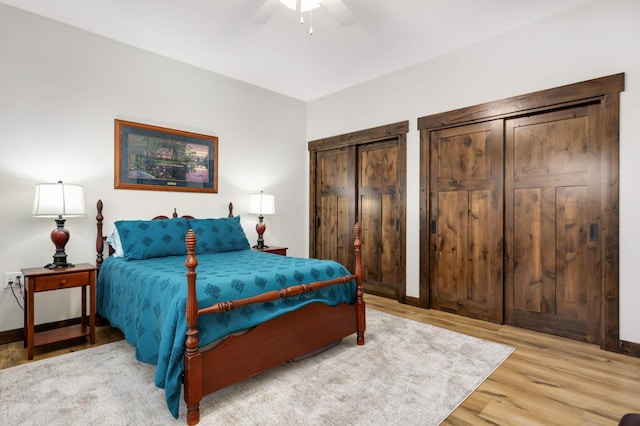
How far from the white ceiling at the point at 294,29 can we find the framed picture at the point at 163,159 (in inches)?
34.9

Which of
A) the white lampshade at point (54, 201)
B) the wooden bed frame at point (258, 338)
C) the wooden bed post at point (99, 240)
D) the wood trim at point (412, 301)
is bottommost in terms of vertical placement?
the wood trim at point (412, 301)

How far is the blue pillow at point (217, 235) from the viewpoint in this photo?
3.43m

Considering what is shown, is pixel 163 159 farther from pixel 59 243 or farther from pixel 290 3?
pixel 290 3

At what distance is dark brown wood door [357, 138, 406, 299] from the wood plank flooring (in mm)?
1273

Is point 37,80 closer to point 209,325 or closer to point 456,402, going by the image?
point 209,325

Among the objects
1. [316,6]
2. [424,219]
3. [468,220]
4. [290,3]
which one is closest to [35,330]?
[290,3]

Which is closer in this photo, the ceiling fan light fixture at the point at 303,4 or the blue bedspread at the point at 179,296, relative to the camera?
the blue bedspread at the point at 179,296

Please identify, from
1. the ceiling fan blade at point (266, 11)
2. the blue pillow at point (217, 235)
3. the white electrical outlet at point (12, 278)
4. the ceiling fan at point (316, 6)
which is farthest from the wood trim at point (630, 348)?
the white electrical outlet at point (12, 278)

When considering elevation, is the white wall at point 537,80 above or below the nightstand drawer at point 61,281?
above

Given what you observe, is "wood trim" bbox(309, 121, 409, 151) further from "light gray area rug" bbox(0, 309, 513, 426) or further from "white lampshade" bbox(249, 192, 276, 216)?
"light gray area rug" bbox(0, 309, 513, 426)

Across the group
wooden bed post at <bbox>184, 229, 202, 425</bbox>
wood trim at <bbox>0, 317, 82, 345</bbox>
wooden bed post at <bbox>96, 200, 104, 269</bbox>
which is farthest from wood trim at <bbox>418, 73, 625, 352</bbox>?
wood trim at <bbox>0, 317, 82, 345</bbox>

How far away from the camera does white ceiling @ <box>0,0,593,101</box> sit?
2807mm

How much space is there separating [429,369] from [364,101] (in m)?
3.35

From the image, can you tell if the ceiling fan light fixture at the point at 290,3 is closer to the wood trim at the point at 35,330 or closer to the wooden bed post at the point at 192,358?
the wooden bed post at the point at 192,358
